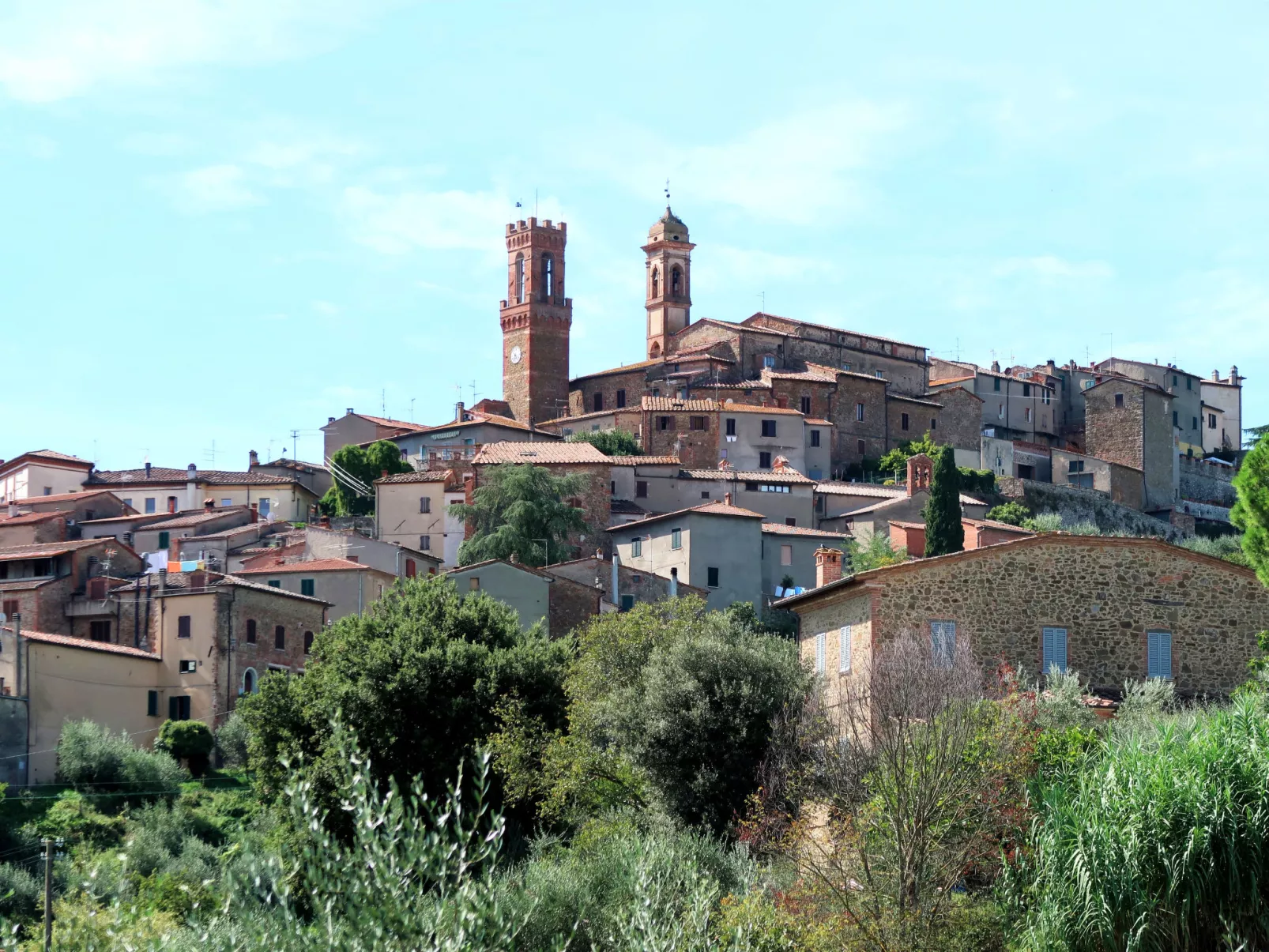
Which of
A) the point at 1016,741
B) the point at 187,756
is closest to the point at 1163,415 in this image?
the point at 187,756

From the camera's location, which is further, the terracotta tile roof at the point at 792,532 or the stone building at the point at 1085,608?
the terracotta tile roof at the point at 792,532

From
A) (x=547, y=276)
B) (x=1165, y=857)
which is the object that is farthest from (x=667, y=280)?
(x=1165, y=857)

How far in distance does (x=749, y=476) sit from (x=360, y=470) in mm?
17192

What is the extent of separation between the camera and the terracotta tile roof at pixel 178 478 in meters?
78.1

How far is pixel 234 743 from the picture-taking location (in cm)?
4947

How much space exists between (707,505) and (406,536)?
462 inches

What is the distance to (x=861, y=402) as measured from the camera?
8425 cm

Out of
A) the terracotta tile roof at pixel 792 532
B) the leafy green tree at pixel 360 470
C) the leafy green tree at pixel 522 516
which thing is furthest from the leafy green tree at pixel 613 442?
the terracotta tile roof at pixel 792 532

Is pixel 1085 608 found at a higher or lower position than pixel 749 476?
lower

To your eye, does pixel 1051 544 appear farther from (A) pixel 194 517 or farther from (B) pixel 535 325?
(B) pixel 535 325

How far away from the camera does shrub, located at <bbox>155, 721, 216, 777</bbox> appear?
4878 cm

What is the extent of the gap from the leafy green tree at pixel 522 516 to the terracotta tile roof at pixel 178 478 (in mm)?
14662

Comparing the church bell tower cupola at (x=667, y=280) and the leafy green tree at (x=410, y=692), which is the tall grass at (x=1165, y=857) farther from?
the church bell tower cupola at (x=667, y=280)

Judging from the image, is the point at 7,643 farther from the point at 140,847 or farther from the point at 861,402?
the point at 861,402
